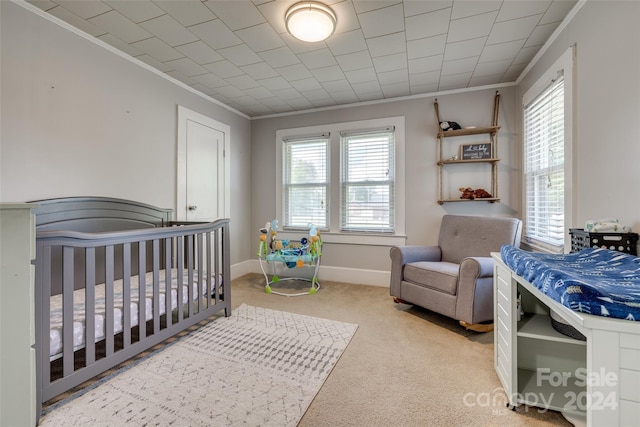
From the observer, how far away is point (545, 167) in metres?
2.30

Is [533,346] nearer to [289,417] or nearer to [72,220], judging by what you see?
[289,417]

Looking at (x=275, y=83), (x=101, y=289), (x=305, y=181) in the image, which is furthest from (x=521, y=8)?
(x=101, y=289)

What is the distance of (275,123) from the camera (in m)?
3.93

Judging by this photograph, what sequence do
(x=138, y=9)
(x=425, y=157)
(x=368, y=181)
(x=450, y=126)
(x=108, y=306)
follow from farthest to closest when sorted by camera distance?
1. (x=368, y=181)
2. (x=425, y=157)
3. (x=450, y=126)
4. (x=138, y=9)
5. (x=108, y=306)

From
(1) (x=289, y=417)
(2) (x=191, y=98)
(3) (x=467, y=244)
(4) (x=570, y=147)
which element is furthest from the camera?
(2) (x=191, y=98)

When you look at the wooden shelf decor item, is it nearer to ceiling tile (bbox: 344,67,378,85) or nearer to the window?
the window

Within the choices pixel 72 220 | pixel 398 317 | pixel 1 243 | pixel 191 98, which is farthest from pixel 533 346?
pixel 191 98

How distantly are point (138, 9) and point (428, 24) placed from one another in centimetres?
202

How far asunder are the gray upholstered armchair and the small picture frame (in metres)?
0.71

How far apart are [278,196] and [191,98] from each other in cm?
161

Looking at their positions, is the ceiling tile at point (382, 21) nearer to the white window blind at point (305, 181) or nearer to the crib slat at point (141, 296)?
the white window blind at point (305, 181)

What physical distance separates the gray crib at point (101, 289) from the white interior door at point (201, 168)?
46cm

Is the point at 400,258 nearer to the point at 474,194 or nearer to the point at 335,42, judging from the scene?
the point at 474,194

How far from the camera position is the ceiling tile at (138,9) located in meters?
1.75
